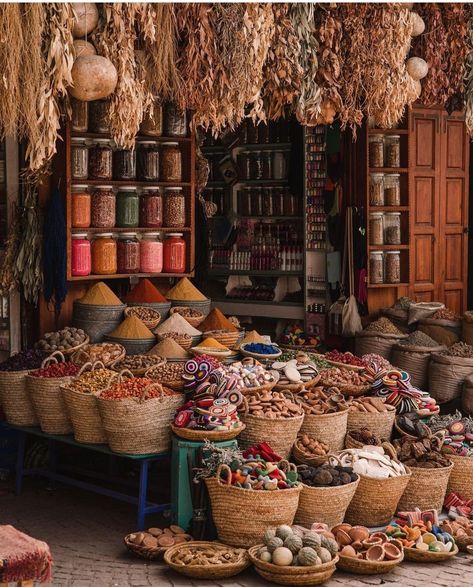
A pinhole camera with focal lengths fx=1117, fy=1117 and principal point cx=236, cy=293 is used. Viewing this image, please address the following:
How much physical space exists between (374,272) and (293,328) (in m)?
1.14

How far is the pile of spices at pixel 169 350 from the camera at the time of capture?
22.8 feet

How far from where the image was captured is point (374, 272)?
9.38 meters

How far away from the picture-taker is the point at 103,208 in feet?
24.5

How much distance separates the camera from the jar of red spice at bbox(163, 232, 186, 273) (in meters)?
7.89

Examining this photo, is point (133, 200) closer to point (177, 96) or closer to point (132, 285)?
point (132, 285)

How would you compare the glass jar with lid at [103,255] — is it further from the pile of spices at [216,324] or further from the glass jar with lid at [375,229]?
the glass jar with lid at [375,229]

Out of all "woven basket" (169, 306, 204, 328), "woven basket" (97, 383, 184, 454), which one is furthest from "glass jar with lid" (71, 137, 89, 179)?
"woven basket" (97, 383, 184, 454)

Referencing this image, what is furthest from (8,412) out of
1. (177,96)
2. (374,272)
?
(374,272)

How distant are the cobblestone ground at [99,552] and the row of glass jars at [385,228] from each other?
3.61m

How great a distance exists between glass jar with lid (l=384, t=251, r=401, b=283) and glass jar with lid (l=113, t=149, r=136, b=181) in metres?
2.74

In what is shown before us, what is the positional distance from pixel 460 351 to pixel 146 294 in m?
2.49

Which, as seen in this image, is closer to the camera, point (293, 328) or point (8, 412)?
point (8, 412)

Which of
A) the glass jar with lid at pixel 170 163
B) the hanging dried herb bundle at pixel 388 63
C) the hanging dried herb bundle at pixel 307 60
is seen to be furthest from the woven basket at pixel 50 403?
the hanging dried herb bundle at pixel 388 63

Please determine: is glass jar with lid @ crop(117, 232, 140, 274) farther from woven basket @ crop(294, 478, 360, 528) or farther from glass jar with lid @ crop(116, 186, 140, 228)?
woven basket @ crop(294, 478, 360, 528)
